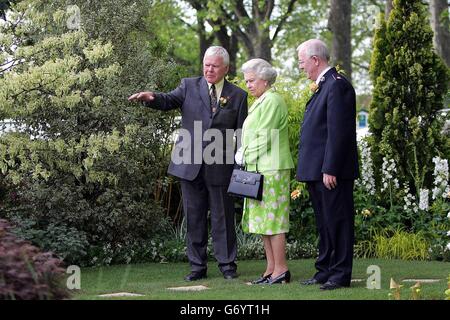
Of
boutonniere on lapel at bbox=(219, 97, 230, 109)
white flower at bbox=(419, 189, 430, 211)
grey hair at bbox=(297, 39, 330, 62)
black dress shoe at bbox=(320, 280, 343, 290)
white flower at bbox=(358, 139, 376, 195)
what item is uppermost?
grey hair at bbox=(297, 39, 330, 62)

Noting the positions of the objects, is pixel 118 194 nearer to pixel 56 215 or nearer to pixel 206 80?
pixel 56 215

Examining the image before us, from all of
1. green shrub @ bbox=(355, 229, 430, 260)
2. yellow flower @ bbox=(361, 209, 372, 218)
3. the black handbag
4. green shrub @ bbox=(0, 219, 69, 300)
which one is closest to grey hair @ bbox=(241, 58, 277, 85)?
the black handbag

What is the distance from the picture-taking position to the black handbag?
6297 millimetres

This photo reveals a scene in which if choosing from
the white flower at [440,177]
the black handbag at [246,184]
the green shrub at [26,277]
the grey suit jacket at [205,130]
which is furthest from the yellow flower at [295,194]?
the green shrub at [26,277]

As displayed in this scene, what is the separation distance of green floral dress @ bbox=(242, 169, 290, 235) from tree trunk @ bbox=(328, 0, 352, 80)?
37.2ft

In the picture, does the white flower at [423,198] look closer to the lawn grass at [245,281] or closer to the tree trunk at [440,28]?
the lawn grass at [245,281]

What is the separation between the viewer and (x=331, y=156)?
590 cm

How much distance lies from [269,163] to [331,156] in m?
0.63

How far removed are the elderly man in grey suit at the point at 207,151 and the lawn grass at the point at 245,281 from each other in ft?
0.96

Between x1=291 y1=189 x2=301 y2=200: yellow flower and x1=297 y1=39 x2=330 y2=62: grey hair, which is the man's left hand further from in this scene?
x1=291 y1=189 x2=301 y2=200: yellow flower

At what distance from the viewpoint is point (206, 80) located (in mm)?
6977

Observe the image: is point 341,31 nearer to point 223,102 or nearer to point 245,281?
point 223,102

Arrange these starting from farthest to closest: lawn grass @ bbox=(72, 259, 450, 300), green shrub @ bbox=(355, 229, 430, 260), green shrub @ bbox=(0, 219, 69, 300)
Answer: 1. green shrub @ bbox=(355, 229, 430, 260)
2. lawn grass @ bbox=(72, 259, 450, 300)
3. green shrub @ bbox=(0, 219, 69, 300)
